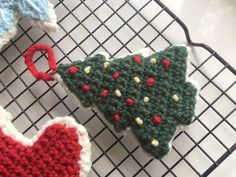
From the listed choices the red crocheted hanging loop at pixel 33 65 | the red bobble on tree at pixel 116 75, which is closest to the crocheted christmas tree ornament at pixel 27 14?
the red crocheted hanging loop at pixel 33 65

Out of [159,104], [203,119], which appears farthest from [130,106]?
[203,119]

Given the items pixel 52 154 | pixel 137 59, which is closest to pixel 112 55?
pixel 137 59

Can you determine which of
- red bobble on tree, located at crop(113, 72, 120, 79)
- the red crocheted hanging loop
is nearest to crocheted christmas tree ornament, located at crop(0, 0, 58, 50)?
the red crocheted hanging loop

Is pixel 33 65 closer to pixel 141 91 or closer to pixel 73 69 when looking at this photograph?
pixel 73 69

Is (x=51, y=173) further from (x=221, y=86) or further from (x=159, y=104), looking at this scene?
(x=221, y=86)

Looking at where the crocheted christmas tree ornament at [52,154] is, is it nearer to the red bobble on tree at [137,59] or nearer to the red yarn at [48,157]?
the red yarn at [48,157]
